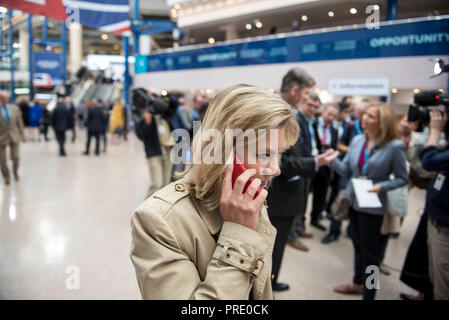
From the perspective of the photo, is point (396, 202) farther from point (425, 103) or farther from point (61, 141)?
point (61, 141)

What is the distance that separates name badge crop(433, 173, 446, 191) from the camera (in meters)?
1.84

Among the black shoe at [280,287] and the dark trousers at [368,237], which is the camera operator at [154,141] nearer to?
the black shoe at [280,287]

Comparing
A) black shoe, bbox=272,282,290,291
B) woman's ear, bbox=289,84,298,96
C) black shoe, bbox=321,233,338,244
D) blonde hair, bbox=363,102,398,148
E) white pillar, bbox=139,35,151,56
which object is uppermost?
white pillar, bbox=139,35,151,56

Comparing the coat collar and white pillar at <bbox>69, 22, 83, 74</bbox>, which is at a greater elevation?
white pillar at <bbox>69, 22, 83, 74</bbox>

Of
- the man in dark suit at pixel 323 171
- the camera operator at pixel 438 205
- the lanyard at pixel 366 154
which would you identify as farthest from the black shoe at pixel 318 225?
the camera operator at pixel 438 205

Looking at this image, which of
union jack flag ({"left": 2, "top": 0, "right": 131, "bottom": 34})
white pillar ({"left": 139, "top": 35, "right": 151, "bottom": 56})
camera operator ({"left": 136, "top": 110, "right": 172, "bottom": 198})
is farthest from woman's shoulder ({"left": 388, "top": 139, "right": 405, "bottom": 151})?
white pillar ({"left": 139, "top": 35, "right": 151, "bottom": 56})

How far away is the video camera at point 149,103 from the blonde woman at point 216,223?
127 inches

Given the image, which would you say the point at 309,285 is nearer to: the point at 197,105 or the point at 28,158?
the point at 197,105

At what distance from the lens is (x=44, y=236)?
3.47 m

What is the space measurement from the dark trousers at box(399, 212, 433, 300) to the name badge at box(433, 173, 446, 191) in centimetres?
65

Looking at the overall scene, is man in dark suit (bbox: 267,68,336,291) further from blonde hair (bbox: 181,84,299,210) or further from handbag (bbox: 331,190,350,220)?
blonde hair (bbox: 181,84,299,210)

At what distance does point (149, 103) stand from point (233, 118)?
3465 mm

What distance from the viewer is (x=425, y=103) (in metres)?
1.84

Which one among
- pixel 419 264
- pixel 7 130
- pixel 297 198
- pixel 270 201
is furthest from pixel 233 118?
pixel 7 130
